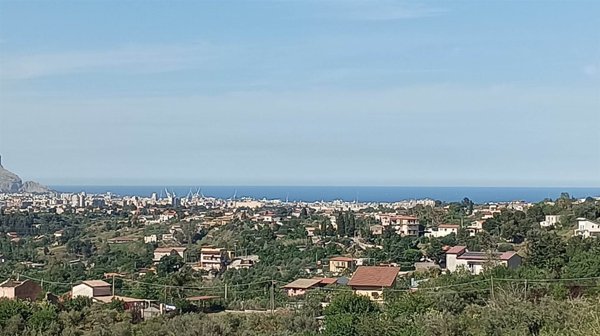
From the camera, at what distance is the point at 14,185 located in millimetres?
137500

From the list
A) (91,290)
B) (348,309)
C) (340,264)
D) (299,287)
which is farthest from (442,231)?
(348,309)

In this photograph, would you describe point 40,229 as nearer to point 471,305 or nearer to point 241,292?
point 241,292

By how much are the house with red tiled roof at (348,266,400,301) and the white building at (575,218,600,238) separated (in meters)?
8.95

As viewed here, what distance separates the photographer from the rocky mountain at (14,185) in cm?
13375

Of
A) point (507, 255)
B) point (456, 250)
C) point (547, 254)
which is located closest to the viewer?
point (547, 254)

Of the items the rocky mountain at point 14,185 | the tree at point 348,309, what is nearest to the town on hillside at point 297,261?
Answer: the tree at point 348,309

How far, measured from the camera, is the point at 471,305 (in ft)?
61.2

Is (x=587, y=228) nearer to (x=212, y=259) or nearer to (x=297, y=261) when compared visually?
(x=297, y=261)

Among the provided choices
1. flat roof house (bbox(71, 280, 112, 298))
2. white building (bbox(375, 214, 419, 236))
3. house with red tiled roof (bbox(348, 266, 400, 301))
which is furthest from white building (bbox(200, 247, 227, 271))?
house with red tiled roof (bbox(348, 266, 400, 301))

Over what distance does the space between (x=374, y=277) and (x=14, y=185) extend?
124 m

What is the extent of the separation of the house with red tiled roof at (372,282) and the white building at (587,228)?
895 cm

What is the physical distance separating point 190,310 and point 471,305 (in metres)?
7.54

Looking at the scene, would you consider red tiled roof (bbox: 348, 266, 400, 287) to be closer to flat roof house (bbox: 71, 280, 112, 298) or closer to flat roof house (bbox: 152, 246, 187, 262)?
flat roof house (bbox: 71, 280, 112, 298)

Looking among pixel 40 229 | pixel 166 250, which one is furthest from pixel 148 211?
pixel 166 250
